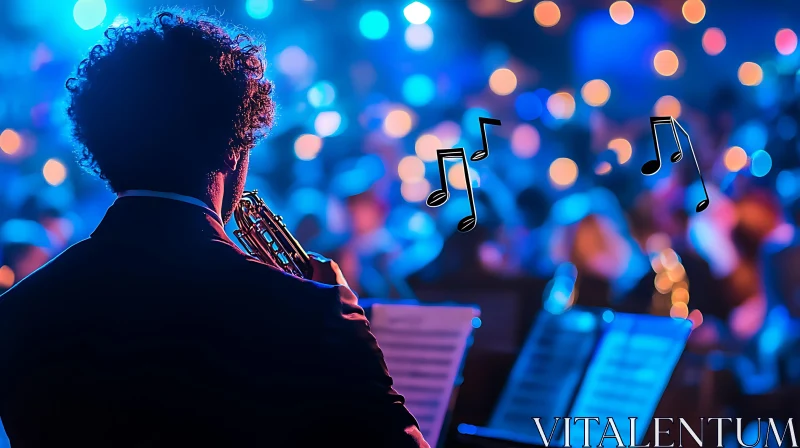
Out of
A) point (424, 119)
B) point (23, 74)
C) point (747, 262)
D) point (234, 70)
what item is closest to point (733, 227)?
point (747, 262)

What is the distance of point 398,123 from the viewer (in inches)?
186

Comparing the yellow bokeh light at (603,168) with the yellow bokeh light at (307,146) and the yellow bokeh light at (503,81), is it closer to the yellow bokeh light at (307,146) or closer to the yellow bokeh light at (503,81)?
the yellow bokeh light at (503,81)

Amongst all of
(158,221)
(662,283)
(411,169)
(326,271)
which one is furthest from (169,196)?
(411,169)

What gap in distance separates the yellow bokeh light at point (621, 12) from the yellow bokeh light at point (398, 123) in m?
1.43

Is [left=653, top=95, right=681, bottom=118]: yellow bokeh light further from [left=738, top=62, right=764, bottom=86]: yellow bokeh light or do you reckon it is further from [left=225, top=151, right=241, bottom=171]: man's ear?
[left=225, top=151, right=241, bottom=171]: man's ear

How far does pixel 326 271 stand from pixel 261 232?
271 millimetres

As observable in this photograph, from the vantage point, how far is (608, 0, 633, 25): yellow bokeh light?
191 inches

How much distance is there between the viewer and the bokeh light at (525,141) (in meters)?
4.59

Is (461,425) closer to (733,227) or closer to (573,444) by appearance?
(573,444)

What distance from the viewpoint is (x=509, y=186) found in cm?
443

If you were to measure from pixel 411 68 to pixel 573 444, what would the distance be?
3462 millimetres

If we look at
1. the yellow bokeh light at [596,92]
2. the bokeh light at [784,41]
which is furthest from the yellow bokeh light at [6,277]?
the bokeh light at [784,41]

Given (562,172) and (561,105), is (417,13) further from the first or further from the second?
(562,172)

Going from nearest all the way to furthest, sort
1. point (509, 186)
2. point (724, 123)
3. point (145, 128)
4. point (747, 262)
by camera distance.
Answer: point (145, 128) → point (747, 262) → point (724, 123) → point (509, 186)
